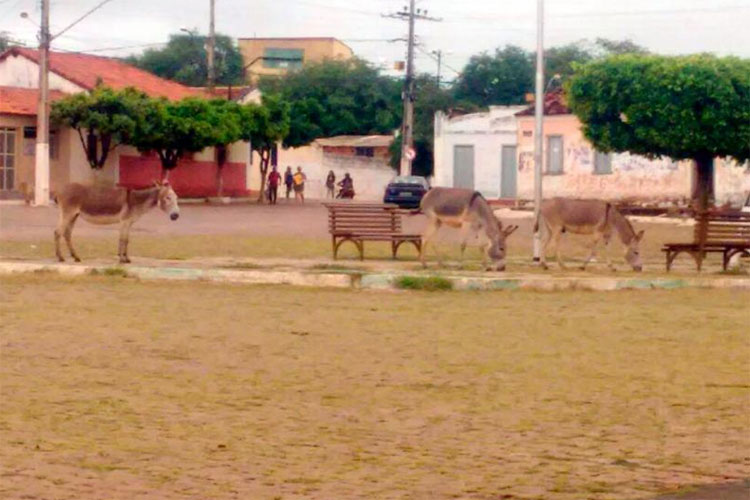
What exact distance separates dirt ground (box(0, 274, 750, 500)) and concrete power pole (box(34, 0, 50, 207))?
3289 cm

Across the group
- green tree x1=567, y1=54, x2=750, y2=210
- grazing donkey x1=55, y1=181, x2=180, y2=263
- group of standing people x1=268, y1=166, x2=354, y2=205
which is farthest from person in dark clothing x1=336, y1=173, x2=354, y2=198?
grazing donkey x1=55, y1=181, x2=180, y2=263

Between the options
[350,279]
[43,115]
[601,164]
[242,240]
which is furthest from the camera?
[601,164]

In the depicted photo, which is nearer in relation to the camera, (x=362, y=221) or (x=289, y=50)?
(x=362, y=221)

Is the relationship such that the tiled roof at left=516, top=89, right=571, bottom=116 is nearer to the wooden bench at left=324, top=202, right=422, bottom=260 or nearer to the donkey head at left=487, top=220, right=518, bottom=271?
the wooden bench at left=324, top=202, right=422, bottom=260

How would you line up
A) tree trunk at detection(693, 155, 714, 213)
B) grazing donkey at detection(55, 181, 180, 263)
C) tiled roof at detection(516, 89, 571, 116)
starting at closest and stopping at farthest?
grazing donkey at detection(55, 181, 180, 263) < tree trunk at detection(693, 155, 714, 213) < tiled roof at detection(516, 89, 571, 116)

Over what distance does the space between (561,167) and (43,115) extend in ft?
84.1

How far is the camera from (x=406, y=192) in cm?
5897

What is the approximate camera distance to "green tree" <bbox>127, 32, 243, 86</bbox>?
360 ft

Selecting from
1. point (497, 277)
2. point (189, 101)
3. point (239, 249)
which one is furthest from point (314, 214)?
point (497, 277)

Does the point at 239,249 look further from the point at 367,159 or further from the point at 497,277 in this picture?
the point at 367,159

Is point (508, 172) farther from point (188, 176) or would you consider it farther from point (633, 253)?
point (633, 253)

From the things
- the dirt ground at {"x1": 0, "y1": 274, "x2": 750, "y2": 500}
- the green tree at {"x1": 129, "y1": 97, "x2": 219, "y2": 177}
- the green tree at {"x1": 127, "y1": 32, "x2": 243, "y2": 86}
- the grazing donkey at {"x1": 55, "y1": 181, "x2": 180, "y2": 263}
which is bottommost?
the dirt ground at {"x1": 0, "y1": 274, "x2": 750, "y2": 500}

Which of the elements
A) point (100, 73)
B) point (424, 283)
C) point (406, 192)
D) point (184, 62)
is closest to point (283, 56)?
point (184, 62)

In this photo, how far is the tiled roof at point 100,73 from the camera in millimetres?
64125
